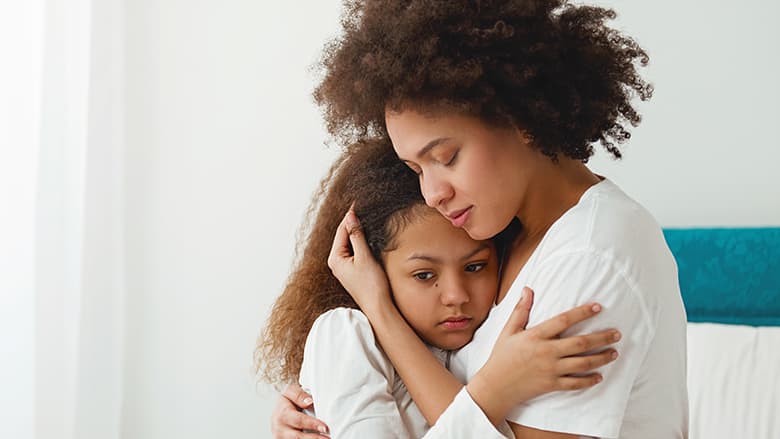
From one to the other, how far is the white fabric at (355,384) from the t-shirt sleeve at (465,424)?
16cm

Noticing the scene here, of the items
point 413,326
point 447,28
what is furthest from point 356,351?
point 447,28

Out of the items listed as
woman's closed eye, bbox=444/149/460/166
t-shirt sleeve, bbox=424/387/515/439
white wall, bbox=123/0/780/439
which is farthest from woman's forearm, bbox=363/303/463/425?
white wall, bbox=123/0/780/439

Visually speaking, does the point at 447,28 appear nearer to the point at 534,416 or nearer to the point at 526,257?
the point at 526,257

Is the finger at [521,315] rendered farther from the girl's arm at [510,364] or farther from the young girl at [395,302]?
the young girl at [395,302]

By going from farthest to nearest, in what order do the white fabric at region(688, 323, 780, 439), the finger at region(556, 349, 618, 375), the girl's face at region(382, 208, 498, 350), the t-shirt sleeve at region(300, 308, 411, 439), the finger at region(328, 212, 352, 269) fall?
the white fabric at region(688, 323, 780, 439) < the finger at region(328, 212, 352, 269) < the girl's face at region(382, 208, 498, 350) < the t-shirt sleeve at region(300, 308, 411, 439) < the finger at region(556, 349, 618, 375)

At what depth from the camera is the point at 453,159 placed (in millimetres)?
1379

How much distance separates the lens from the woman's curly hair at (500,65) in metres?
1.34

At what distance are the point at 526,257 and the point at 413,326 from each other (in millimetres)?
237

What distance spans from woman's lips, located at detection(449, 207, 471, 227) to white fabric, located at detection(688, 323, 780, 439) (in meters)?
1.19

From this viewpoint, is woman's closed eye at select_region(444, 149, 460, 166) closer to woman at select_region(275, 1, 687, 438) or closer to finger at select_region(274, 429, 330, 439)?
woman at select_region(275, 1, 687, 438)

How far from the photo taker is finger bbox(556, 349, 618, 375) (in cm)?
125

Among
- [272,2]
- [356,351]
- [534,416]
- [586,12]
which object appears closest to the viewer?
[534,416]

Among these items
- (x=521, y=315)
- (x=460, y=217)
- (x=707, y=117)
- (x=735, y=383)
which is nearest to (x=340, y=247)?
(x=460, y=217)

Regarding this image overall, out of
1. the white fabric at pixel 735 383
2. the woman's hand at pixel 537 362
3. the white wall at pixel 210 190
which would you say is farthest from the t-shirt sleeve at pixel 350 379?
the white wall at pixel 210 190
